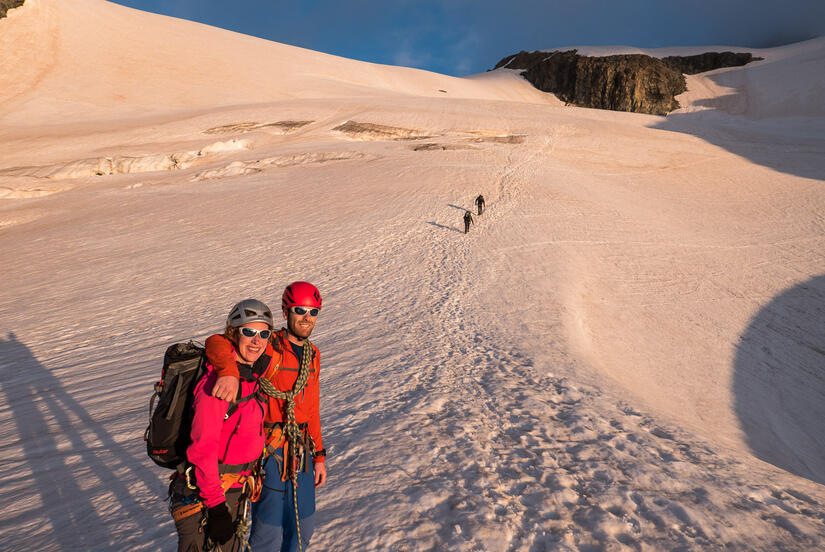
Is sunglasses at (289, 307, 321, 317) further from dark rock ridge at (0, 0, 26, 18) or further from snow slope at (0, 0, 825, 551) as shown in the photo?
dark rock ridge at (0, 0, 26, 18)

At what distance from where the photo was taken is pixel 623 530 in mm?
3818

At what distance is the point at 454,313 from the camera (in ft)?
36.8

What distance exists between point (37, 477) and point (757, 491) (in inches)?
319

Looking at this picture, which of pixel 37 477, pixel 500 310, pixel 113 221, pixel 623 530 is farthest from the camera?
pixel 113 221

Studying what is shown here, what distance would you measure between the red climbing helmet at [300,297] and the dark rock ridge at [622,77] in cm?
9806

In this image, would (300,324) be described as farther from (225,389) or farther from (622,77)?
Result: (622,77)

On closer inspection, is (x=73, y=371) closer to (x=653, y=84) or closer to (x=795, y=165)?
(x=795, y=165)

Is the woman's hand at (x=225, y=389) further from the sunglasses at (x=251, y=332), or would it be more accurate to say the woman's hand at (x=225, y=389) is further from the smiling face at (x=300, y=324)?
the smiling face at (x=300, y=324)

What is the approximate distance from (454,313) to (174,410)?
937cm

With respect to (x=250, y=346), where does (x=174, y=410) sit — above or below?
below

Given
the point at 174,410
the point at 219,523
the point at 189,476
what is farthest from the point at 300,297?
the point at 219,523

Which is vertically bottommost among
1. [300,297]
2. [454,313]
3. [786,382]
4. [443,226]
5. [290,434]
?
[786,382]

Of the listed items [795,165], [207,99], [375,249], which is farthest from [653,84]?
[375,249]

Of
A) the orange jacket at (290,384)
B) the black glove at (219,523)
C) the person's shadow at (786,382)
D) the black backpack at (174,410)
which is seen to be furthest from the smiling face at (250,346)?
the person's shadow at (786,382)
